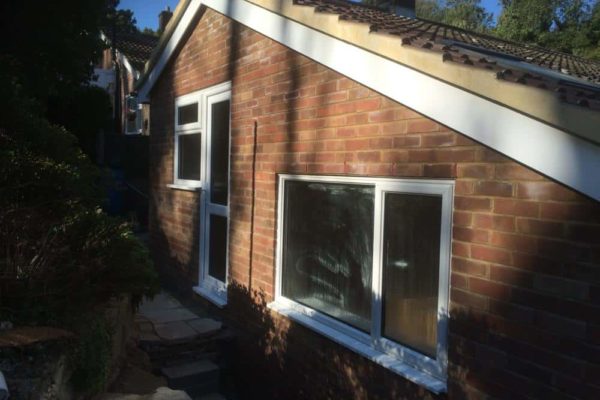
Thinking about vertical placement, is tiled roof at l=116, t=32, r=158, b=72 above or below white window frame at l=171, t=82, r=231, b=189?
above

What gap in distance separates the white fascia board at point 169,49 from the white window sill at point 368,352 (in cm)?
381

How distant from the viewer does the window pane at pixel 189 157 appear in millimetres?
6812

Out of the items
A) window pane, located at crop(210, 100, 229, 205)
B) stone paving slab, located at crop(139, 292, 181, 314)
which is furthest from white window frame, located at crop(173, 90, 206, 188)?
stone paving slab, located at crop(139, 292, 181, 314)

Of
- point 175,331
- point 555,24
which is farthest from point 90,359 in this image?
point 555,24

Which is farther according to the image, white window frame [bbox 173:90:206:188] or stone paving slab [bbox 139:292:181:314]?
white window frame [bbox 173:90:206:188]

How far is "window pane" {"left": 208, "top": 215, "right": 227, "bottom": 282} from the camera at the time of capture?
20.2 feet

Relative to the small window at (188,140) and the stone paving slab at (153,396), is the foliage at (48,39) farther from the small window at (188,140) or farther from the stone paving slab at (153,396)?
the stone paving slab at (153,396)

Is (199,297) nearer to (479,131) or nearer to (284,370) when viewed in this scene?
(284,370)

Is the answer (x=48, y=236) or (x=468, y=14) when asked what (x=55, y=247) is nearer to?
(x=48, y=236)

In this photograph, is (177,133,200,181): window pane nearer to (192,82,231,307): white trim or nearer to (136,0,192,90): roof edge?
(192,82,231,307): white trim

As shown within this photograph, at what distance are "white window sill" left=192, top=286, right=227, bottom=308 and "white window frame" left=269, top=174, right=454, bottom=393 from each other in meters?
1.38

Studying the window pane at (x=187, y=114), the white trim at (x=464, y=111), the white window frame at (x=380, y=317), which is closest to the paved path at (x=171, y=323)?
the white window frame at (x=380, y=317)

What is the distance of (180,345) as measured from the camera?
539 centimetres

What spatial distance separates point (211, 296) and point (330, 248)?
2.40 metres
